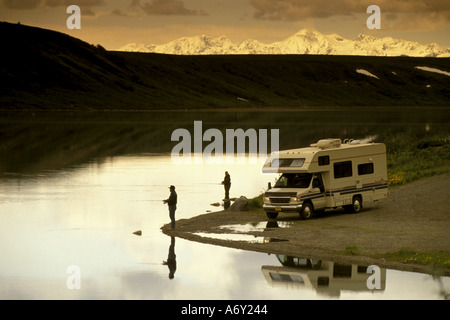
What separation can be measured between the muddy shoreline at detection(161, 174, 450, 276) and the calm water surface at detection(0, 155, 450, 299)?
82cm

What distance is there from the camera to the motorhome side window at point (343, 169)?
34.6 m

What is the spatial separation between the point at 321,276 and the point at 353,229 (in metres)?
7.51

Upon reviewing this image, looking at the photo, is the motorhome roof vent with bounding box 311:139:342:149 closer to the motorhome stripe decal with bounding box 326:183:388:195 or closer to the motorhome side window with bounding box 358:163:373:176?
the motorhome side window with bounding box 358:163:373:176

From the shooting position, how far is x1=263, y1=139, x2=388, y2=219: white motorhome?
3366cm

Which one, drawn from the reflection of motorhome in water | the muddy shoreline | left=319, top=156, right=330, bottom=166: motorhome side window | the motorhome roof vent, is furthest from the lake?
left=319, top=156, right=330, bottom=166: motorhome side window

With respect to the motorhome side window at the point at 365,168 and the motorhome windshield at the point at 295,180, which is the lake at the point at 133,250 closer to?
the motorhome windshield at the point at 295,180

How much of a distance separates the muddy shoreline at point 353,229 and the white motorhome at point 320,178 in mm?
596

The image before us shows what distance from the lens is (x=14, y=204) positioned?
41.4 metres

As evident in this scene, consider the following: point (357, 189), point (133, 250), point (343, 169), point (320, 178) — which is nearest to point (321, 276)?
point (133, 250)

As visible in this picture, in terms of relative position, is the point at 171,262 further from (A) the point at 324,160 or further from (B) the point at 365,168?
(B) the point at 365,168

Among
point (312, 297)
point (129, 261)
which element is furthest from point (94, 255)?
point (312, 297)

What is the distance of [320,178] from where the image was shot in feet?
112

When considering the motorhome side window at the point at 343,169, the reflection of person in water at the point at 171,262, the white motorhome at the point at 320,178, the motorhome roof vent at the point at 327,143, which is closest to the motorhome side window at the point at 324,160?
the white motorhome at the point at 320,178
